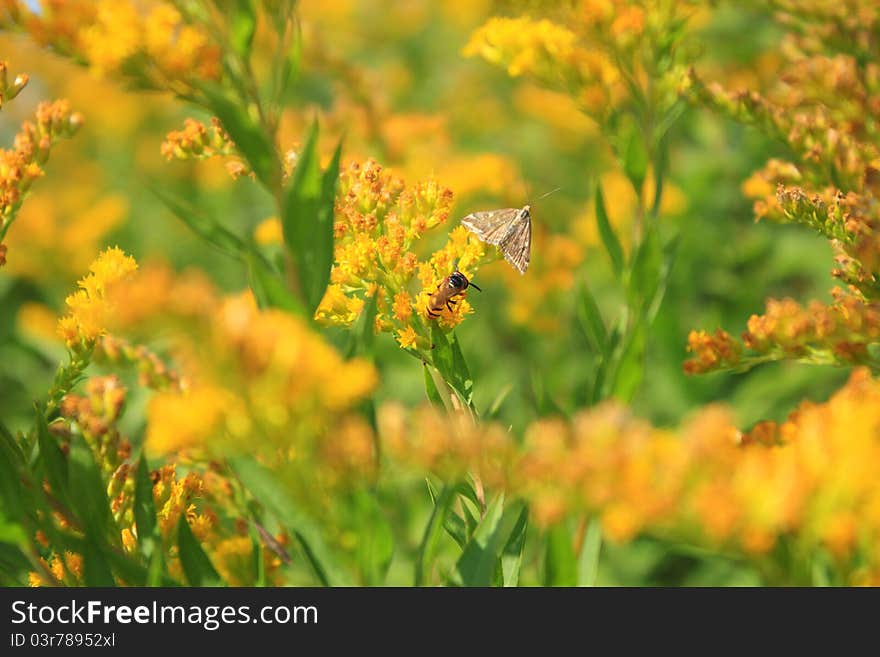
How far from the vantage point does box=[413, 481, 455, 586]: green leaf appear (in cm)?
106

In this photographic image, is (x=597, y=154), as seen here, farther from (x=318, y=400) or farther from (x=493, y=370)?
(x=318, y=400)

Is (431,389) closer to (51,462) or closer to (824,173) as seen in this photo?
(51,462)

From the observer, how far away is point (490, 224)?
1642 mm

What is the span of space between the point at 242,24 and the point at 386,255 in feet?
1.38

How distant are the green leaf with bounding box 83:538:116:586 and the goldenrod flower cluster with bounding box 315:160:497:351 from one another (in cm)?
47

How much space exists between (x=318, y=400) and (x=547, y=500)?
25 cm

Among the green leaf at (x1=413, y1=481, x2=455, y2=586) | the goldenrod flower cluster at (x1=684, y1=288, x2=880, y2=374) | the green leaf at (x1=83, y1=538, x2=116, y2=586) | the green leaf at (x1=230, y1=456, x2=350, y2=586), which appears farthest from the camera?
the goldenrod flower cluster at (x1=684, y1=288, x2=880, y2=374)

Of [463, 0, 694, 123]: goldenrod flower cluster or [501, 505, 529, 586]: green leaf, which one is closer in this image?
[501, 505, 529, 586]: green leaf

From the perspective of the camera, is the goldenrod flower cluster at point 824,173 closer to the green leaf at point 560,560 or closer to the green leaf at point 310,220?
the green leaf at point 560,560

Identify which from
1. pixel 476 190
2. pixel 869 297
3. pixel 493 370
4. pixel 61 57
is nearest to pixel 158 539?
pixel 61 57

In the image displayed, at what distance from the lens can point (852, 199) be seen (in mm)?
1280

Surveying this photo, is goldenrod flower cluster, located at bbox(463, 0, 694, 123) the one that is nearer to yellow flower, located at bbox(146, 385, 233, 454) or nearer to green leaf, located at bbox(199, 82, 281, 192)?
green leaf, located at bbox(199, 82, 281, 192)

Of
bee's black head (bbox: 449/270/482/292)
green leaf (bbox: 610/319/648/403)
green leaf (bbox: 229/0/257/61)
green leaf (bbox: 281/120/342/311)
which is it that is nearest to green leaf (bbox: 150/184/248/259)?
green leaf (bbox: 281/120/342/311)

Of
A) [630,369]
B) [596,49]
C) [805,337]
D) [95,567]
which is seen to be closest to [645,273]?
[630,369]
